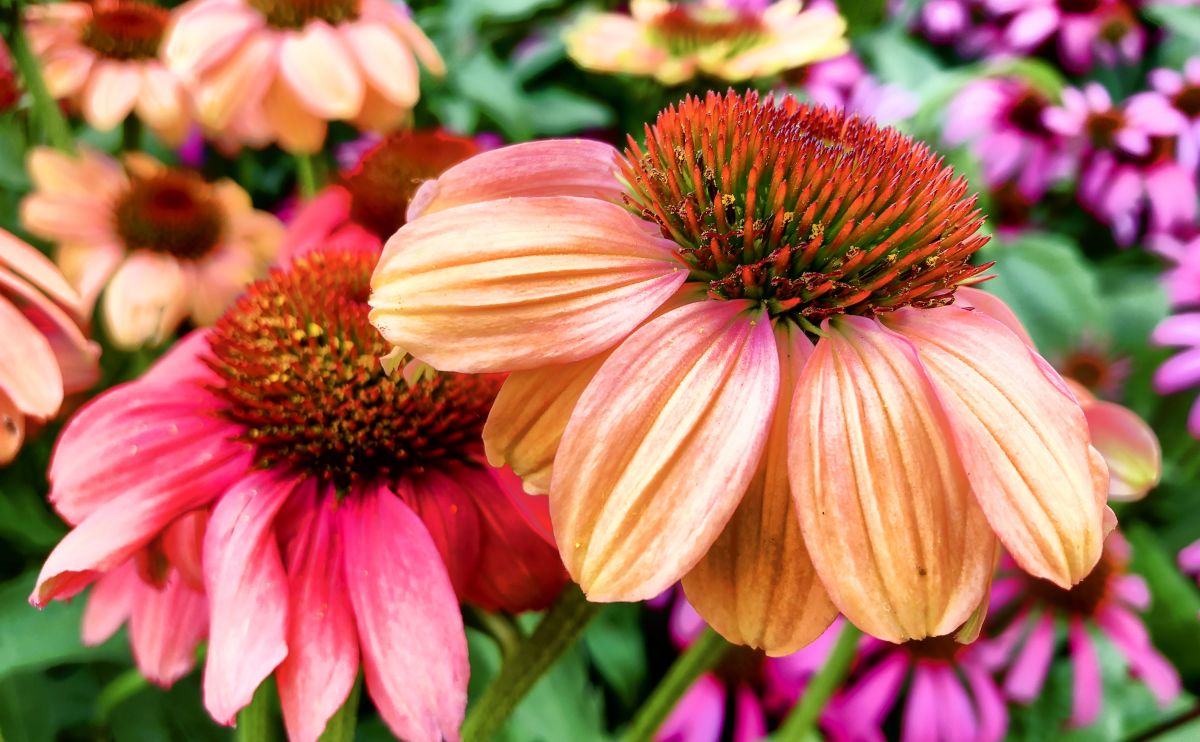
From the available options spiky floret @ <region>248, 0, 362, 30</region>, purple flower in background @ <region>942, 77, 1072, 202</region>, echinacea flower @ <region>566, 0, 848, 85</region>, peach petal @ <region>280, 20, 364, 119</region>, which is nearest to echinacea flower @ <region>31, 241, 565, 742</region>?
peach petal @ <region>280, 20, 364, 119</region>

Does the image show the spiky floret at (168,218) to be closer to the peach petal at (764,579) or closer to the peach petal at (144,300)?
the peach petal at (144,300)

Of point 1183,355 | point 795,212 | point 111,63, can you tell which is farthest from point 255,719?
point 1183,355

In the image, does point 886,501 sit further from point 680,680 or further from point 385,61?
point 385,61

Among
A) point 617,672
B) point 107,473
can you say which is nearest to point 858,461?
point 107,473

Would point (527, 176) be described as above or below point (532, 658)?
above

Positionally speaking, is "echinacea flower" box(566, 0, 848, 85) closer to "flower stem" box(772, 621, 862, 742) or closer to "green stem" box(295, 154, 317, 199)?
"green stem" box(295, 154, 317, 199)

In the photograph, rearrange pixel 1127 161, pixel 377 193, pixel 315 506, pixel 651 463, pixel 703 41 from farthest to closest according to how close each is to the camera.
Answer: pixel 1127 161 < pixel 703 41 < pixel 377 193 < pixel 315 506 < pixel 651 463

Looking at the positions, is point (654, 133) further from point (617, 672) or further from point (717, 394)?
point (617, 672)
